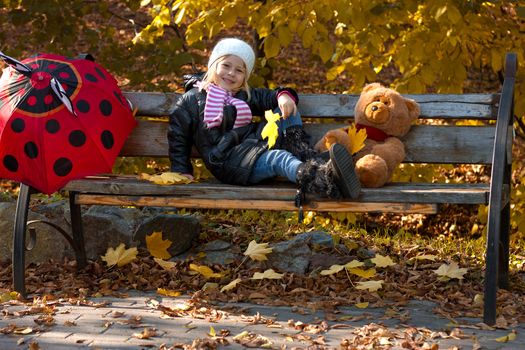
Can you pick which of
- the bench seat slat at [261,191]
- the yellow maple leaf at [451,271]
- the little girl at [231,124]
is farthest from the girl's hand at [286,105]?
the yellow maple leaf at [451,271]

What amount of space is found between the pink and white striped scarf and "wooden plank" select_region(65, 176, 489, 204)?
1.14ft

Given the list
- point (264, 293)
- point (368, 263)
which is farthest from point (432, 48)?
point (264, 293)

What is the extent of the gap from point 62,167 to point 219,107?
0.87 meters

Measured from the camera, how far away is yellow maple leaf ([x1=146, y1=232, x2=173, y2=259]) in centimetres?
489

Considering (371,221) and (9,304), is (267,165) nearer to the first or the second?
(9,304)

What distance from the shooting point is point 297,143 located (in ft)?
15.0

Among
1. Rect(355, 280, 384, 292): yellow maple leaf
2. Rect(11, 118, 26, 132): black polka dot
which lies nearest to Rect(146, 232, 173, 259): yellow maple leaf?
Rect(11, 118, 26, 132): black polka dot

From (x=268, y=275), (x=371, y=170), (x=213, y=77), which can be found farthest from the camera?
(x=213, y=77)

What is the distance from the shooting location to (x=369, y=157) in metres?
4.21

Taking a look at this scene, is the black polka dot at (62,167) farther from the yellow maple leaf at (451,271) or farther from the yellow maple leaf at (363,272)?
the yellow maple leaf at (451,271)

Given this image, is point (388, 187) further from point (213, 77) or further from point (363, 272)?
point (213, 77)

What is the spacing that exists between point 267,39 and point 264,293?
2.06 meters

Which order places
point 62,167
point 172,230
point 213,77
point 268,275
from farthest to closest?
point 172,230 → point 213,77 → point 268,275 → point 62,167

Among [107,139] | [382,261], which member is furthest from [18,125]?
[382,261]
